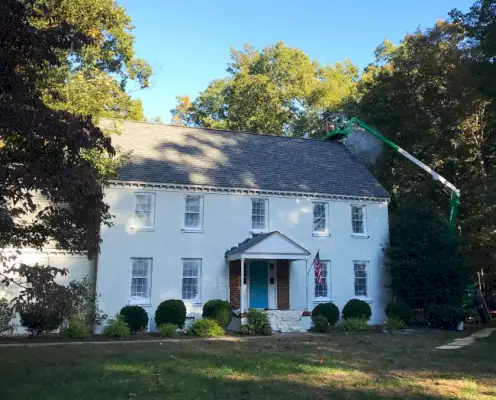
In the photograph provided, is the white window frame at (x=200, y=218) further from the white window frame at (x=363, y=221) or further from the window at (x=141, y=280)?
the white window frame at (x=363, y=221)

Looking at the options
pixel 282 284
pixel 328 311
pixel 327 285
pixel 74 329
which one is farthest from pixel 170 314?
pixel 327 285

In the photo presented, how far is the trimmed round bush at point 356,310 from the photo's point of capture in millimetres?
22844

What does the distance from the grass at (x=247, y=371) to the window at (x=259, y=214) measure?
8.23 meters

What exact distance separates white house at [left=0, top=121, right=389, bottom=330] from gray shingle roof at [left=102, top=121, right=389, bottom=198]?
7 cm

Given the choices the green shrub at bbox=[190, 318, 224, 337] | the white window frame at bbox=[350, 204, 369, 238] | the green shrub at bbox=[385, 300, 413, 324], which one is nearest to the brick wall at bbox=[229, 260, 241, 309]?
the green shrub at bbox=[190, 318, 224, 337]

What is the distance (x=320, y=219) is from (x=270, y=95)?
19204 millimetres

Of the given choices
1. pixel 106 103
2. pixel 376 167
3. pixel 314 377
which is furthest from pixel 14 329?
pixel 376 167

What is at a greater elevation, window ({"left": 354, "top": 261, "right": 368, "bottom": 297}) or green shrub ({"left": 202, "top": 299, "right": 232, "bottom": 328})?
window ({"left": 354, "top": 261, "right": 368, "bottom": 297})

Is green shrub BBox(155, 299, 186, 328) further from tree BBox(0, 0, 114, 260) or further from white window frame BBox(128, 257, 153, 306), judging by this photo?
tree BBox(0, 0, 114, 260)

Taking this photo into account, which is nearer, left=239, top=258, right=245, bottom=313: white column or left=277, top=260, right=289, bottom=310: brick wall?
left=239, top=258, right=245, bottom=313: white column

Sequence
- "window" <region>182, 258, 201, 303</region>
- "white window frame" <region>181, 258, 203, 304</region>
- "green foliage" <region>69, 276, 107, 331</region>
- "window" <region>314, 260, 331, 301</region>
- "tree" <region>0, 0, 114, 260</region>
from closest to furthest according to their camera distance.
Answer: "tree" <region>0, 0, 114, 260</region> < "green foliage" <region>69, 276, 107, 331</region> < "white window frame" <region>181, 258, 203, 304</region> < "window" <region>182, 258, 201, 303</region> < "window" <region>314, 260, 331, 301</region>

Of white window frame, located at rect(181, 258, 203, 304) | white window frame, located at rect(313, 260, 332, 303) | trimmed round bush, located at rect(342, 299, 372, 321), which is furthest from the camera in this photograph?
white window frame, located at rect(313, 260, 332, 303)

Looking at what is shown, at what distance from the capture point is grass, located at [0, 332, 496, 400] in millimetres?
8625

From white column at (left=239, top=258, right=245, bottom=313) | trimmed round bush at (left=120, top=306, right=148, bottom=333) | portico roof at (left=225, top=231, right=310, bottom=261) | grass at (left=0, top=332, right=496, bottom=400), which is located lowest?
grass at (left=0, top=332, right=496, bottom=400)
